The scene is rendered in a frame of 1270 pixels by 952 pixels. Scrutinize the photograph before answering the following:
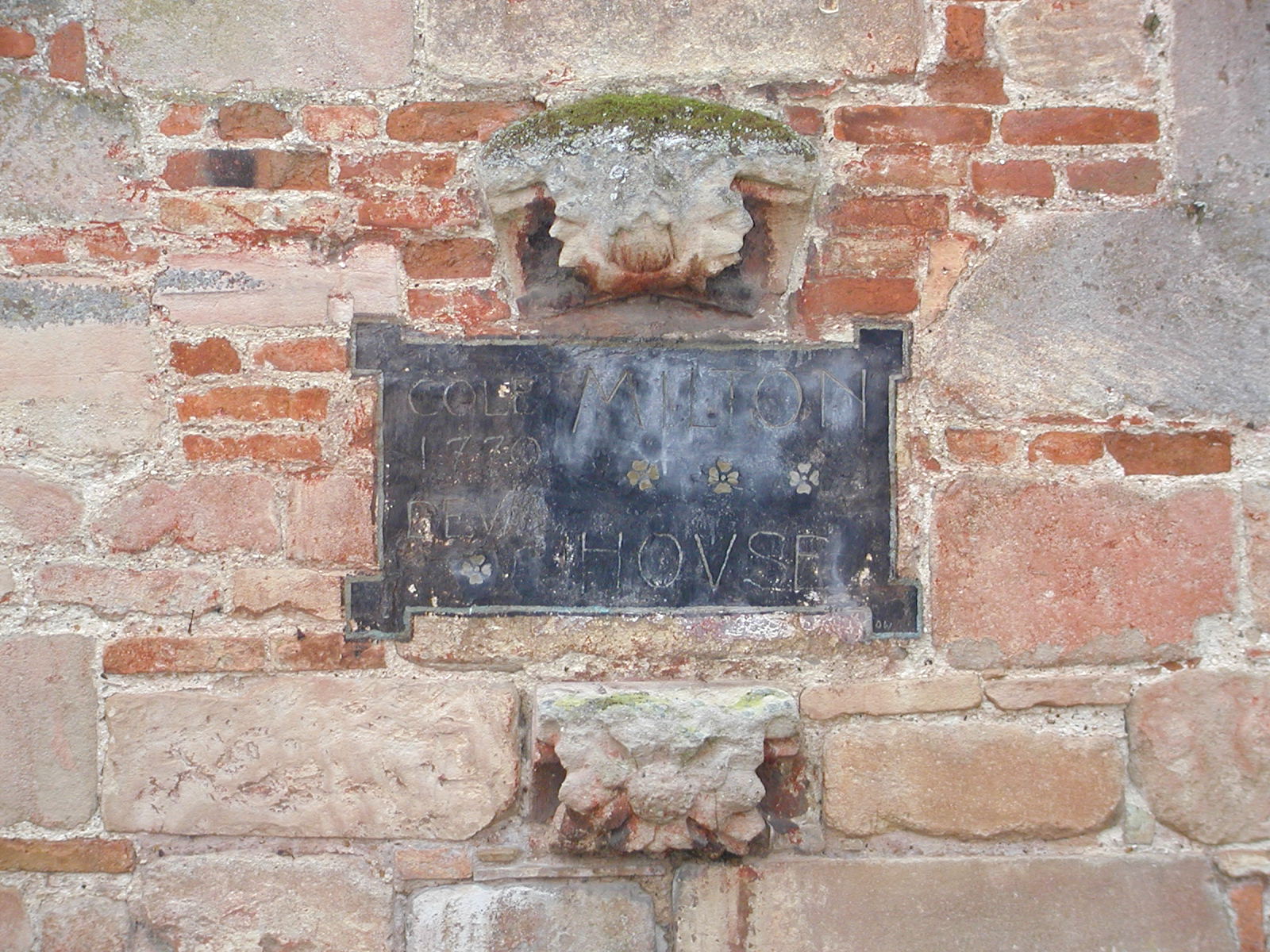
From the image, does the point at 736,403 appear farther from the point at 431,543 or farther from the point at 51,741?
the point at 51,741

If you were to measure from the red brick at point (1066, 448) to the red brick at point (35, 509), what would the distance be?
6.32 feet

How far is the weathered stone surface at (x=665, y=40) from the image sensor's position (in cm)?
238

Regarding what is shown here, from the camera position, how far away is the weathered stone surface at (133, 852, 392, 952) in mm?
2225

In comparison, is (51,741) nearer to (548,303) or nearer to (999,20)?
(548,303)

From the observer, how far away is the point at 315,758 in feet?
7.45

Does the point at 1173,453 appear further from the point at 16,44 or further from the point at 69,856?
the point at 16,44

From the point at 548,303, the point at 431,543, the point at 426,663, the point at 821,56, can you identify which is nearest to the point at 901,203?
the point at 821,56

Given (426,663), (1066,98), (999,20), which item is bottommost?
(426,663)

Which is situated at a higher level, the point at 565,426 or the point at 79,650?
the point at 565,426

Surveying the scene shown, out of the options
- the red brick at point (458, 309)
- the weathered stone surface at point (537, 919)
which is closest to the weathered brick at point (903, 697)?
the weathered stone surface at point (537, 919)

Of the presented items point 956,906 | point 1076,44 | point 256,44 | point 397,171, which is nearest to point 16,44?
point 256,44

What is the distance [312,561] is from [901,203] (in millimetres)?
1397

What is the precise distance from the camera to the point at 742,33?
7.86ft

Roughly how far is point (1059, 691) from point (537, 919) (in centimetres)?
110
